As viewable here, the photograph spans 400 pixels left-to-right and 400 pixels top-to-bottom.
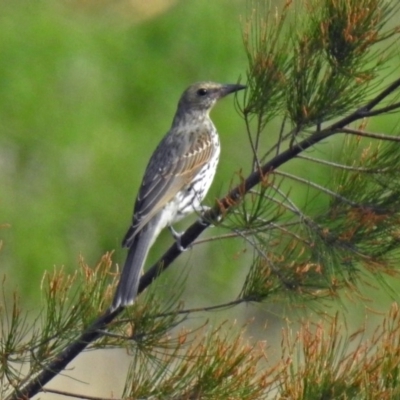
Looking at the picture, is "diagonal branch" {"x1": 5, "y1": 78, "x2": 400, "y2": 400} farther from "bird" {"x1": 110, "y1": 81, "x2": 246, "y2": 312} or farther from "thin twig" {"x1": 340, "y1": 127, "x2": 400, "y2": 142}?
"bird" {"x1": 110, "y1": 81, "x2": 246, "y2": 312}

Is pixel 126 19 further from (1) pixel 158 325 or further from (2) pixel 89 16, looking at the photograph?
(1) pixel 158 325

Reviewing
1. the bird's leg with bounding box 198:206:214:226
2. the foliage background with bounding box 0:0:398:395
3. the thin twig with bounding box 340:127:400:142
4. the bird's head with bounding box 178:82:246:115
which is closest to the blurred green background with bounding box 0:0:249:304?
the foliage background with bounding box 0:0:398:395

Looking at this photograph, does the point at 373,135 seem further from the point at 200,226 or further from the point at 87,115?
the point at 87,115

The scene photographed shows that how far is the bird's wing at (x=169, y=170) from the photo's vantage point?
5.00 m

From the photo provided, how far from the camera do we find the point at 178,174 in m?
5.33

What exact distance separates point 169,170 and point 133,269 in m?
1.07

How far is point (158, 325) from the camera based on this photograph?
381 cm

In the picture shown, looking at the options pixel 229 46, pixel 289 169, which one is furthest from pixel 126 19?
pixel 289 169

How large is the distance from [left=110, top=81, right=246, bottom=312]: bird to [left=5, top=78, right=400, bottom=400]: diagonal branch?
0.35 metres

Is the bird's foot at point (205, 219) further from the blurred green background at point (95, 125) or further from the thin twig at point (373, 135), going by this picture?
the blurred green background at point (95, 125)

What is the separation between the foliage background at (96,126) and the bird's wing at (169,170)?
199 inches

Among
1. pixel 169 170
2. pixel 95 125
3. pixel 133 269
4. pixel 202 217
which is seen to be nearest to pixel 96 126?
pixel 95 125

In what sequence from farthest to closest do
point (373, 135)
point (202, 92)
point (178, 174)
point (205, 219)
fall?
1. point (202, 92)
2. point (178, 174)
3. point (205, 219)
4. point (373, 135)

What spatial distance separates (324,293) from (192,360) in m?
0.46
